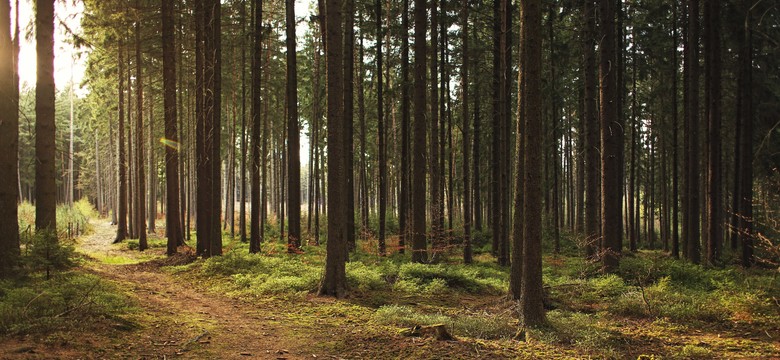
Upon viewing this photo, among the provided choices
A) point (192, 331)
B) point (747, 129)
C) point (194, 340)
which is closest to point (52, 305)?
point (192, 331)

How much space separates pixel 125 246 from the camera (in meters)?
21.2

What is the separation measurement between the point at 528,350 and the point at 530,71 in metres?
4.37

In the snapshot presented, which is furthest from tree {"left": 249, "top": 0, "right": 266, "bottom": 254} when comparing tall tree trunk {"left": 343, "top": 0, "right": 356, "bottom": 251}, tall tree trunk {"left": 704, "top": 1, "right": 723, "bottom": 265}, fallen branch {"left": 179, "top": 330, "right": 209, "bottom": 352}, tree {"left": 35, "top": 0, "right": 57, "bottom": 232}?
tall tree trunk {"left": 704, "top": 1, "right": 723, "bottom": 265}

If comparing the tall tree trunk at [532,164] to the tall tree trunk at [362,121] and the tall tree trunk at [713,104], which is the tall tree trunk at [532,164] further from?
the tall tree trunk at [362,121]

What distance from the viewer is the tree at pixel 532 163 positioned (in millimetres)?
7465

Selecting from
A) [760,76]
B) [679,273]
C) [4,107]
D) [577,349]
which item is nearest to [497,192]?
[679,273]

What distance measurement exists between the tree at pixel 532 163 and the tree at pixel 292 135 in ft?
35.6

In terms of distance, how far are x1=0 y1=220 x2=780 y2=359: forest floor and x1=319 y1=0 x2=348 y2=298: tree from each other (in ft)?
1.58

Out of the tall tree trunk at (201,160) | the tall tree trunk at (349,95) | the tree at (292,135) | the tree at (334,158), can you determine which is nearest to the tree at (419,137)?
the tall tree trunk at (349,95)

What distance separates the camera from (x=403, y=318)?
322 inches

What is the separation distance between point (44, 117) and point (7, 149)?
167 centimetres

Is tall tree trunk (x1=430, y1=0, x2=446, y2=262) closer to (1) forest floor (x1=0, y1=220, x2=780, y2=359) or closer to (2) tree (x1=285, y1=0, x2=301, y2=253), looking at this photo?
(1) forest floor (x1=0, y1=220, x2=780, y2=359)

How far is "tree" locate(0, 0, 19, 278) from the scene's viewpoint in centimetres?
917

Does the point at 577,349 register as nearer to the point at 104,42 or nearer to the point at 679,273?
the point at 679,273
